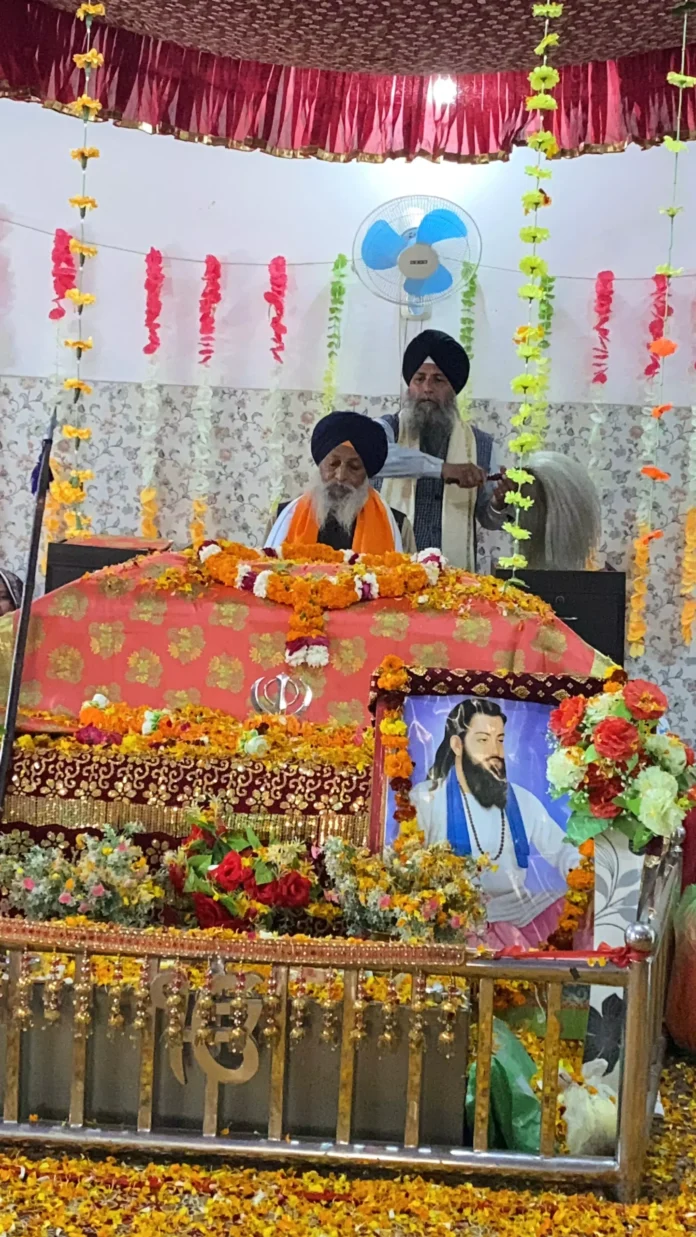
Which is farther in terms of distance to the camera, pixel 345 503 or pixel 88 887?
pixel 345 503

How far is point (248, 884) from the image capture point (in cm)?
283

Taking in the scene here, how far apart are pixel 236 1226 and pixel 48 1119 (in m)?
0.48

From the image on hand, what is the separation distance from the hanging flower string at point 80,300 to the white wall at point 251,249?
0.27m

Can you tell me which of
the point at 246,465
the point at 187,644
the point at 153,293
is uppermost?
the point at 153,293

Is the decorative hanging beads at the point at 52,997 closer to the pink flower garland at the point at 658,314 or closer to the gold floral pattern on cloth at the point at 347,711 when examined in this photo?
the gold floral pattern on cloth at the point at 347,711

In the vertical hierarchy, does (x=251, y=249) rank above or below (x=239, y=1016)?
above

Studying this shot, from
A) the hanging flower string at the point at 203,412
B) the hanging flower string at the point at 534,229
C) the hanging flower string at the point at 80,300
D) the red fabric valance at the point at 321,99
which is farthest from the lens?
the hanging flower string at the point at 203,412

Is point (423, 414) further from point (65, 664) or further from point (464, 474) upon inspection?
point (65, 664)

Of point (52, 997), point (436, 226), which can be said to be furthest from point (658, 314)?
point (52, 997)

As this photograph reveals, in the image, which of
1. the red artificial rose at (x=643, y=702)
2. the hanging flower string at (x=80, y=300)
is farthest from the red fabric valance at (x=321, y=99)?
the red artificial rose at (x=643, y=702)

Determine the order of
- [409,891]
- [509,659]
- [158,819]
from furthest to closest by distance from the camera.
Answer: [509,659], [158,819], [409,891]

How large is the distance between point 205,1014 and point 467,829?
1.08 metres

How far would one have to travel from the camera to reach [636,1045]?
211 centimetres

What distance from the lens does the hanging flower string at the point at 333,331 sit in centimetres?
703
